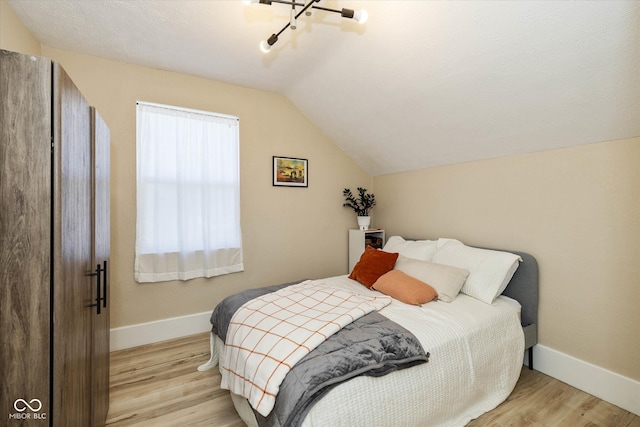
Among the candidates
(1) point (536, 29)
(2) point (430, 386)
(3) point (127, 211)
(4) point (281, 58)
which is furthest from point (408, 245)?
(3) point (127, 211)

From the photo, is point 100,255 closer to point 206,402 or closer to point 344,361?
point 206,402

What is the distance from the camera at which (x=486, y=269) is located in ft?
7.36

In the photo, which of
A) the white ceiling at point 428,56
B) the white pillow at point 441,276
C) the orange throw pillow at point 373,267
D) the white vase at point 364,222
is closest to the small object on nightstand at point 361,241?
the white vase at point 364,222

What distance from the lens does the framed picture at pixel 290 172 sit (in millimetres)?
3316

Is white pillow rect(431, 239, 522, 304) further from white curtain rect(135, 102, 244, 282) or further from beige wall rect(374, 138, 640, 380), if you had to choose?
white curtain rect(135, 102, 244, 282)

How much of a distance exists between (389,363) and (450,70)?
2042 mm

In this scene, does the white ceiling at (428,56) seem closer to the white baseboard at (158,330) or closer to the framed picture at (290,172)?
the framed picture at (290,172)

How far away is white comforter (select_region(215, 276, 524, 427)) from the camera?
1.24 metres

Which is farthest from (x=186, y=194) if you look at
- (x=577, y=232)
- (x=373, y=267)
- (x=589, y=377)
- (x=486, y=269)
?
(x=589, y=377)

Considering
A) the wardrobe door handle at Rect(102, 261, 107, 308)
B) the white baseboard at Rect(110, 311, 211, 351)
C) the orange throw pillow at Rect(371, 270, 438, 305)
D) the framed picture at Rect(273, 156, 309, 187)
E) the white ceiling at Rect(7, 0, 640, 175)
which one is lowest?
the white baseboard at Rect(110, 311, 211, 351)

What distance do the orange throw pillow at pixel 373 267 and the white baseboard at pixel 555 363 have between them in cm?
132

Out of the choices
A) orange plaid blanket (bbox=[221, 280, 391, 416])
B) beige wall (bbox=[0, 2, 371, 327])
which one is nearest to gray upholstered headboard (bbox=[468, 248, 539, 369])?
orange plaid blanket (bbox=[221, 280, 391, 416])

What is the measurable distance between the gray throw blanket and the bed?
38mm

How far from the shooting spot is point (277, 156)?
3324 millimetres
